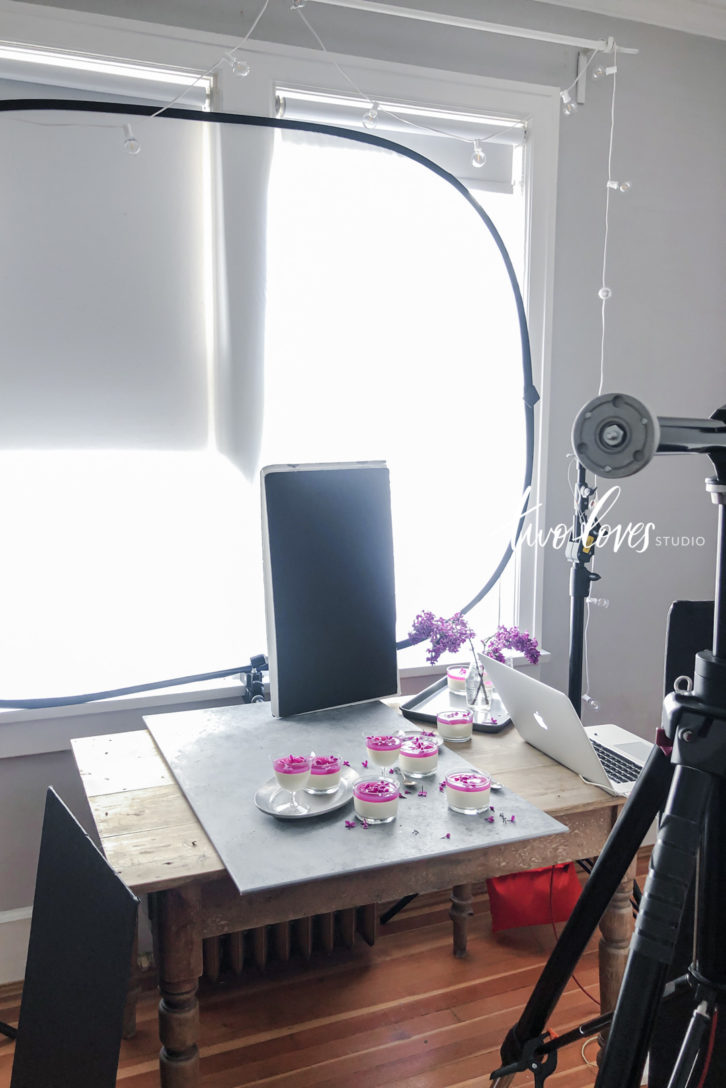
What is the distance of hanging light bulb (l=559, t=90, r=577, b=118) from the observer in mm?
2242

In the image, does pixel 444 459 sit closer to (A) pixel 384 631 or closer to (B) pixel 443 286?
(B) pixel 443 286

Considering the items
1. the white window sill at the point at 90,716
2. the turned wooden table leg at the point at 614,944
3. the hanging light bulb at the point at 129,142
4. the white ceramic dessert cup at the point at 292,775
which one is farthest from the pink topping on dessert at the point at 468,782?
the hanging light bulb at the point at 129,142

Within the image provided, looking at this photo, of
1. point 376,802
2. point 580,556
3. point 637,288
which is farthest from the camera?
point 637,288

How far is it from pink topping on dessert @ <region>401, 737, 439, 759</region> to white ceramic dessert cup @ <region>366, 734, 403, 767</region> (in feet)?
0.06

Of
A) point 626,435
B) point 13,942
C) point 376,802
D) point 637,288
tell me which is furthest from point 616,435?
point 637,288

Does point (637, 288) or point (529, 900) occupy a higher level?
point (637, 288)

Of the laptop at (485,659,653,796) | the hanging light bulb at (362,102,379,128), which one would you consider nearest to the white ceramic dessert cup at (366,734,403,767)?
the laptop at (485,659,653,796)

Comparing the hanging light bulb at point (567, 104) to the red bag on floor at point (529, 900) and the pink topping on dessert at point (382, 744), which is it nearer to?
the pink topping on dessert at point (382, 744)

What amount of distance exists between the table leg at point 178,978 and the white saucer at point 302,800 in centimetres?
19

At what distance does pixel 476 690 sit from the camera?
1.91 meters

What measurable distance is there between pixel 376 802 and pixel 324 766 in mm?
125

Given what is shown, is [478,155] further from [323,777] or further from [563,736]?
[323,777]

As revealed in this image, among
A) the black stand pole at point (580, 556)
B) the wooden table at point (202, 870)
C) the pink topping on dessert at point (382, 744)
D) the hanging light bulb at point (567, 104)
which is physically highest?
the hanging light bulb at point (567, 104)

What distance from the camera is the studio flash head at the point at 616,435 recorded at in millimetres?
571
